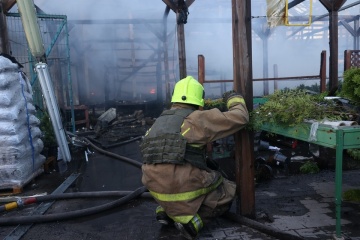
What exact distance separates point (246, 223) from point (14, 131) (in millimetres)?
3502

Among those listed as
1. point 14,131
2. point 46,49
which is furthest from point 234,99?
point 46,49

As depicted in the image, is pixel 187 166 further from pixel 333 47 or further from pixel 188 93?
pixel 333 47

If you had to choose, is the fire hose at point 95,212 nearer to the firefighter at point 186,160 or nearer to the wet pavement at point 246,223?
the wet pavement at point 246,223

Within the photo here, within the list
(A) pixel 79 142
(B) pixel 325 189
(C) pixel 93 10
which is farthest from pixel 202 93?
(C) pixel 93 10

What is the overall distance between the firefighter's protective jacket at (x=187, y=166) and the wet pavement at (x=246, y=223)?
0.48 metres

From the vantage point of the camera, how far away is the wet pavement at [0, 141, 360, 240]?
10.6 feet

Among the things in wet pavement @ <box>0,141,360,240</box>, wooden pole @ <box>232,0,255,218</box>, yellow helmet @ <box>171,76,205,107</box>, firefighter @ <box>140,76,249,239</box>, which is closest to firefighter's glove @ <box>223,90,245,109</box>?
firefighter @ <box>140,76,249,239</box>

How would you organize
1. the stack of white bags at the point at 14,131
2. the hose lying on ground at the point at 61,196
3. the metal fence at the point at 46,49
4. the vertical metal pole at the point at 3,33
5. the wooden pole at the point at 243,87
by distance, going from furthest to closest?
the metal fence at the point at 46,49 < the vertical metal pole at the point at 3,33 < the stack of white bags at the point at 14,131 < the hose lying on ground at the point at 61,196 < the wooden pole at the point at 243,87

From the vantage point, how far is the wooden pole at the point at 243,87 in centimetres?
321

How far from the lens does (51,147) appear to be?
6.67m

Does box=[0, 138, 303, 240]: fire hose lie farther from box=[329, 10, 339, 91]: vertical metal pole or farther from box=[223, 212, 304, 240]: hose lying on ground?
box=[329, 10, 339, 91]: vertical metal pole

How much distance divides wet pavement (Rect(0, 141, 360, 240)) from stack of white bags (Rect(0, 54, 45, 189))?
0.34 m

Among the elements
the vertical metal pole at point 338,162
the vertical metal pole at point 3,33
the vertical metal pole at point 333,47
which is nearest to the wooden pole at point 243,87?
the vertical metal pole at point 338,162

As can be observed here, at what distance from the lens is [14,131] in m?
4.71
